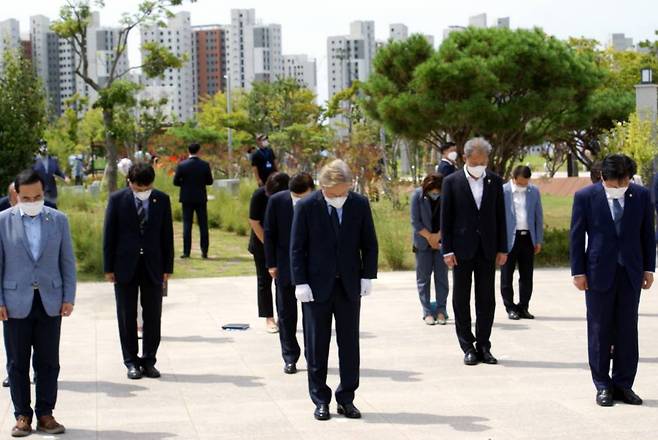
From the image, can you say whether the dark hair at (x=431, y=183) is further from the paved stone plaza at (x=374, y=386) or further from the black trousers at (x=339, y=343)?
the black trousers at (x=339, y=343)

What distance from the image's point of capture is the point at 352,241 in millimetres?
7352

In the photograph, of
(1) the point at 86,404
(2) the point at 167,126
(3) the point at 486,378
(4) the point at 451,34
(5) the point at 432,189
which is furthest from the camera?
(2) the point at 167,126

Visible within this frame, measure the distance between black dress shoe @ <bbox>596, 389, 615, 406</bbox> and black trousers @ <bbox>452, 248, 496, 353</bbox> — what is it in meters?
1.77

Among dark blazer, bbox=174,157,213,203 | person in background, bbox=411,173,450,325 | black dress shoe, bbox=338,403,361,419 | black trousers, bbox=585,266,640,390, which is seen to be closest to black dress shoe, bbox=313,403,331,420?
black dress shoe, bbox=338,403,361,419

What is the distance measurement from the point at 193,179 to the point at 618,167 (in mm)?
11346

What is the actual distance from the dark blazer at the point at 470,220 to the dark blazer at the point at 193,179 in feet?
30.1

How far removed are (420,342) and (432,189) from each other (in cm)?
175

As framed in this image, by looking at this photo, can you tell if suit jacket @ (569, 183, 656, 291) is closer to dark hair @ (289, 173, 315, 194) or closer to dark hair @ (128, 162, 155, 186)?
dark hair @ (289, 173, 315, 194)

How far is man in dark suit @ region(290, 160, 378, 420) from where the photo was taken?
729cm

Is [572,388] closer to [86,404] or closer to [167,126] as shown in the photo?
[86,404]

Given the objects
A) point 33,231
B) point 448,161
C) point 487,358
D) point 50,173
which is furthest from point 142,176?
point 50,173

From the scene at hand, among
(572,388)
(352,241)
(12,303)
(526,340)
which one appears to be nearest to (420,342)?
(526,340)

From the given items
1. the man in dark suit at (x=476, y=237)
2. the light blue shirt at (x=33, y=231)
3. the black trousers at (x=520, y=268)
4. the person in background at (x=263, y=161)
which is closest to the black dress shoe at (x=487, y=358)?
the man in dark suit at (x=476, y=237)

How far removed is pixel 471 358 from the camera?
29.7 feet
